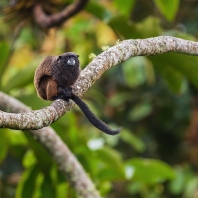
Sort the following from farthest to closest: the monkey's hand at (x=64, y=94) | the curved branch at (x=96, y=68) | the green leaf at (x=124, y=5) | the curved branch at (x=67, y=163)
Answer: the green leaf at (x=124, y=5)
the curved branch at (x=67, y=163)
the monkey's hand at (x=64, y=94)
the curved branch at (x=96, y=68)

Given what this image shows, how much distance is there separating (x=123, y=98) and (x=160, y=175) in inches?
79.2

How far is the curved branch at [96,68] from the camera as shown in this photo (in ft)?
4.60

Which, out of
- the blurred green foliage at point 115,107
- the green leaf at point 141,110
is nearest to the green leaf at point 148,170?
the blurred green foliage at point 115,107

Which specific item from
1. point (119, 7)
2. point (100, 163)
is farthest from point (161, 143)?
point (119, 7)

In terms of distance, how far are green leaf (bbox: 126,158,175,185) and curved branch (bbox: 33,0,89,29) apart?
906 mm

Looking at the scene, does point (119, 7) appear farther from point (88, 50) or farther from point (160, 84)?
point (160, 84)

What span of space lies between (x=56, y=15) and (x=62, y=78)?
140 centimetres

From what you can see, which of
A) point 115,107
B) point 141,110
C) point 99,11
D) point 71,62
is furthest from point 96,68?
point 115,107

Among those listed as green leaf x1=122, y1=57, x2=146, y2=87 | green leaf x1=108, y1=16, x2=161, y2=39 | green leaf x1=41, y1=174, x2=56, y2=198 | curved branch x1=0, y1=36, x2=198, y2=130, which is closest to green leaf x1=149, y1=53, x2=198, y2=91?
green leaf x1=108, y1=16, x2=161, y2=39

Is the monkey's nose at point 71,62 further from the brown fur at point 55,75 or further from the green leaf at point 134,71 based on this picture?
the green leaf at point 134,71

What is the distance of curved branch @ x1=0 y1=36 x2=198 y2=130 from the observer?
1.40m

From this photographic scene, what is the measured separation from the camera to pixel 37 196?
3.08 m

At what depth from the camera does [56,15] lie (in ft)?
10.0

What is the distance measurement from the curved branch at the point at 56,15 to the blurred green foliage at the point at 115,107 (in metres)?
0.15
